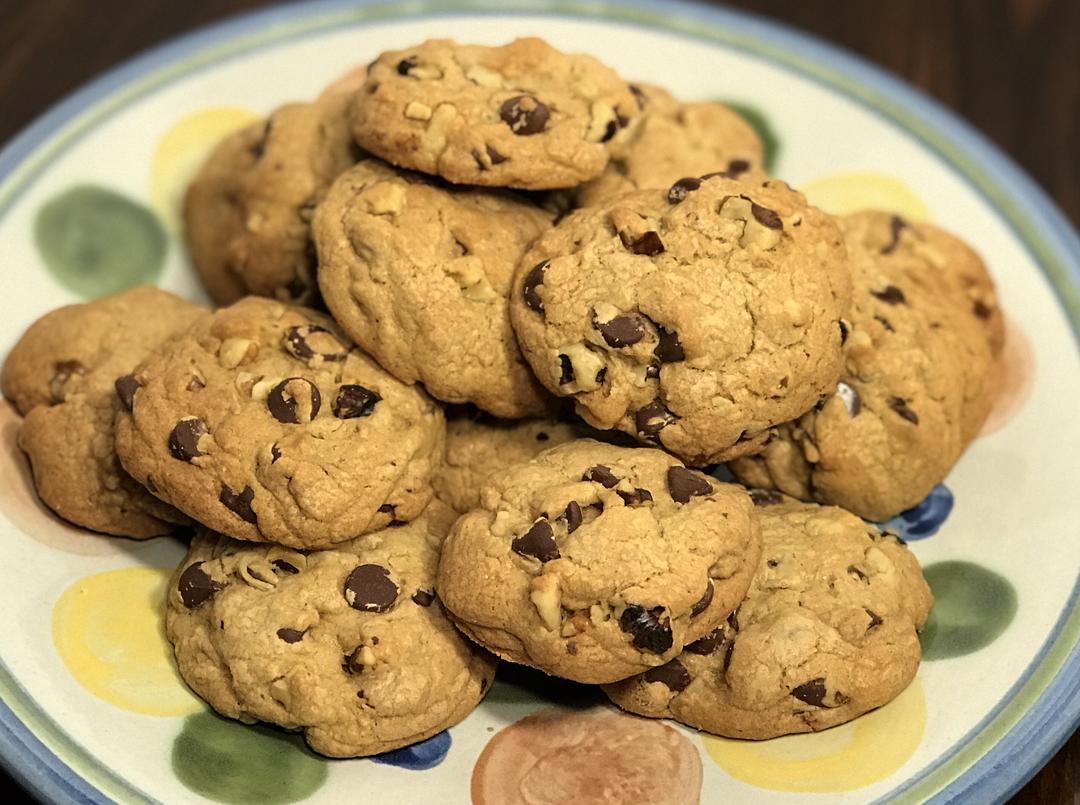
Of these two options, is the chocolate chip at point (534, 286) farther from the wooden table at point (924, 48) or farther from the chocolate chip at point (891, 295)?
the wooden table at point (924, 48)

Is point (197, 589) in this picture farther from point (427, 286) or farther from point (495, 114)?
point (495, 114)

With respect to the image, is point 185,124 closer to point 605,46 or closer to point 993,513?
point 605,46

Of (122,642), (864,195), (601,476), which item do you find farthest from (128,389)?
(864,195)

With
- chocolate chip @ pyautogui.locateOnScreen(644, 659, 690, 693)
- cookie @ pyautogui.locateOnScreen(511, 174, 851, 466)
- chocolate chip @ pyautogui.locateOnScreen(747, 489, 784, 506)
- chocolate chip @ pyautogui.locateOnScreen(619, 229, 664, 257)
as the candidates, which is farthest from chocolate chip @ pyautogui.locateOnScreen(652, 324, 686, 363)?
chocolate chip @ pyautogui.locateOnScreen(644, 659, 690, 693)

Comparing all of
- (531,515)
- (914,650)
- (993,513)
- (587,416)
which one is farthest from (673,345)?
(993,513)

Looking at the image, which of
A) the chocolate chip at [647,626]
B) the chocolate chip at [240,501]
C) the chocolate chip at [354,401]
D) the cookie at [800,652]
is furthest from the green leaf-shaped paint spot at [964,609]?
the chocolate chip at [240,501]

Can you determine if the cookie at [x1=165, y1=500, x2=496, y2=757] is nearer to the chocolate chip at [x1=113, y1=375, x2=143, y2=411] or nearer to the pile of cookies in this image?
the pile of cookies
